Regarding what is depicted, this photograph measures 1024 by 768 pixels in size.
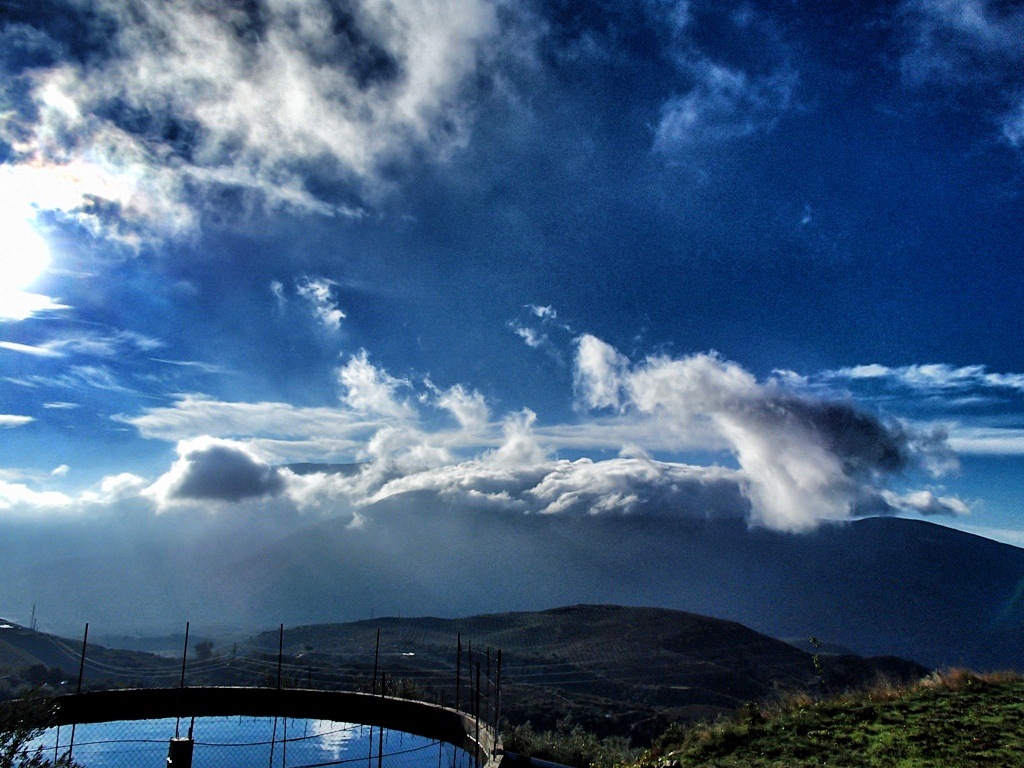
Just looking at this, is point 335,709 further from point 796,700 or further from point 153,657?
point 153,657

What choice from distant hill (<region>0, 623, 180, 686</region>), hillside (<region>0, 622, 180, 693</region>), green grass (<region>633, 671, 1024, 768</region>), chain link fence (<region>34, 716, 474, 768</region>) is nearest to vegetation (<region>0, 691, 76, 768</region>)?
chain link fence (<region>34, 716, 474, 768</region>)

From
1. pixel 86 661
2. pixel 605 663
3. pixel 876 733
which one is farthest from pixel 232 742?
pixel 86 661

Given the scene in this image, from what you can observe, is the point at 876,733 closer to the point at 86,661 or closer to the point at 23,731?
the point at 23,731

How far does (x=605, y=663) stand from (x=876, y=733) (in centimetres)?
9187

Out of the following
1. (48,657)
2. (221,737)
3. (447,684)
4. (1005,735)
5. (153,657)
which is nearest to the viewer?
(1005,735)

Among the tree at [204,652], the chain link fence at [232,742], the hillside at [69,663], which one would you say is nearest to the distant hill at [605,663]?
the tree at [204,652]

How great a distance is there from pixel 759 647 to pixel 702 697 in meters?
38.0

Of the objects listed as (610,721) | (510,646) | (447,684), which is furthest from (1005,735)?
(510,646)

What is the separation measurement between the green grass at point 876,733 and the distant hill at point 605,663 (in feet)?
122

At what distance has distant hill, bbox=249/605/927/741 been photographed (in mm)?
71562

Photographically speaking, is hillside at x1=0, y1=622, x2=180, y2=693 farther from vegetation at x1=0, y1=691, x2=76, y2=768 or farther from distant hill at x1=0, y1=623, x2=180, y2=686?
A: vegetation at x1=0, y1=691, x2=76, y2=768

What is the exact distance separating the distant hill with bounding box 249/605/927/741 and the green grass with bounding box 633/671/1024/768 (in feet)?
122

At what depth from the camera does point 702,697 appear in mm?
85000

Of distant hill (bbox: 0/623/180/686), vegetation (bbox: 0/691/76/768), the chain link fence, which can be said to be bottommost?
distant hill (bbox: 0/623/180/686)
